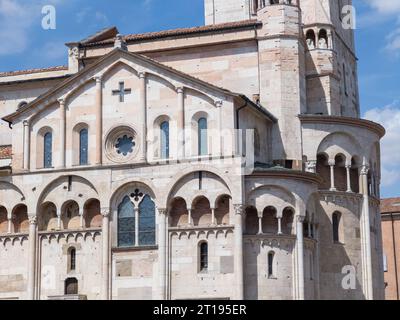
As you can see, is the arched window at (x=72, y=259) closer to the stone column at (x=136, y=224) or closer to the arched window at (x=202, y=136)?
the stone column at (x=136, y=224)

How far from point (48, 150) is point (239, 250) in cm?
952

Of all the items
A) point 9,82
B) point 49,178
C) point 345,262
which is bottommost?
point 345,262

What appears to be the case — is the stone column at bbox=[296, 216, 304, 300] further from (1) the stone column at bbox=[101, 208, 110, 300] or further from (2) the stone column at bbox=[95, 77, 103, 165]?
(2) the stone column at bbox=[95, 77, 103, 165]

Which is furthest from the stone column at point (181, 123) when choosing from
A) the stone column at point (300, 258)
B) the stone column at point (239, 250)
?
the stone column at point (300, 258)

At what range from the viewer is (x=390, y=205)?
61562mm

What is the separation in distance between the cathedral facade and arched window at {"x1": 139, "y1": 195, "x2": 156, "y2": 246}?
0.05 m

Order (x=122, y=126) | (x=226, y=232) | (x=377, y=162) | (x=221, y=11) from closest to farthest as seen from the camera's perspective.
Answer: (x=226, y=232) → (x=122, y=126) → (x=377, y=162) → (x=221, y=11)

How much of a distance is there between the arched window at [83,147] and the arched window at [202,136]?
4.90m

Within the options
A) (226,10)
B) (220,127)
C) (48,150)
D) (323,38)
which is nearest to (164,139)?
(220,127)

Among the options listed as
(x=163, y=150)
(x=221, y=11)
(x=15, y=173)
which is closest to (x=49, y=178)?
(x=15, y=173)

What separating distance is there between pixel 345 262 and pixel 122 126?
11204mm

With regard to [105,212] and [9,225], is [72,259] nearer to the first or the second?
[105,212]

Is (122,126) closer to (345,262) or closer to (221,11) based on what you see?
(345,262)

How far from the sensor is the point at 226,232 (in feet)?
111
